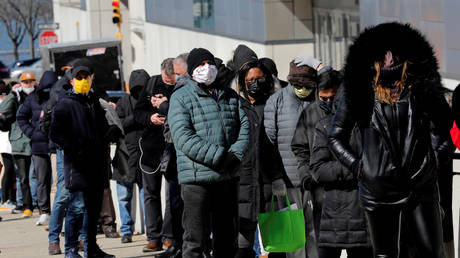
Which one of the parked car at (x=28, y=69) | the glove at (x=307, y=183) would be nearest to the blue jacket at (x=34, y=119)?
the glove at (x=307, y=183)

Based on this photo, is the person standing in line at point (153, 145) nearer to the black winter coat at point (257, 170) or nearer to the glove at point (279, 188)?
the black winter coat at point (257, 170)

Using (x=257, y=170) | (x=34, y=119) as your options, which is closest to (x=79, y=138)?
(x=257, y=170)

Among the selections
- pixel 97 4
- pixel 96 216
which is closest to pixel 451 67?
pixel 96 216

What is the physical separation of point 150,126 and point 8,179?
6297 millimetres

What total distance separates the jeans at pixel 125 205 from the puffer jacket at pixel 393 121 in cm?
Answer: 540

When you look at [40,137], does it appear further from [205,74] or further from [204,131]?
[204,131]

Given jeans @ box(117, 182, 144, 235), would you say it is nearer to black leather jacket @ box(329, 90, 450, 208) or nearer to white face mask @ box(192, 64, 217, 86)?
white face mask @ box(192, 64, 217, 86)

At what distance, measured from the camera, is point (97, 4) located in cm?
Result: 5094

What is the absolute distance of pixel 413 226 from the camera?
578cm

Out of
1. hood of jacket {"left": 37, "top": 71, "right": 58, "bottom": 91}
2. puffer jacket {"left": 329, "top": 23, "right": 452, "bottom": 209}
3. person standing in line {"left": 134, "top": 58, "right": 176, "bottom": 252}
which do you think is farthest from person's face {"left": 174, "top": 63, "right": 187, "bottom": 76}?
hood of jacket {"left": 37, "top": 71, "right": 58, "bottom": 91}

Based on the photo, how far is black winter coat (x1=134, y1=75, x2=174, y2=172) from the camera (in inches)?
378

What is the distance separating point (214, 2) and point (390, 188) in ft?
68.8

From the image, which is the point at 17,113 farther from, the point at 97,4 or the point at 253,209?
the point at 97,4

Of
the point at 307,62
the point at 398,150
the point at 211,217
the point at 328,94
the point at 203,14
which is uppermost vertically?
the point at 203,14
